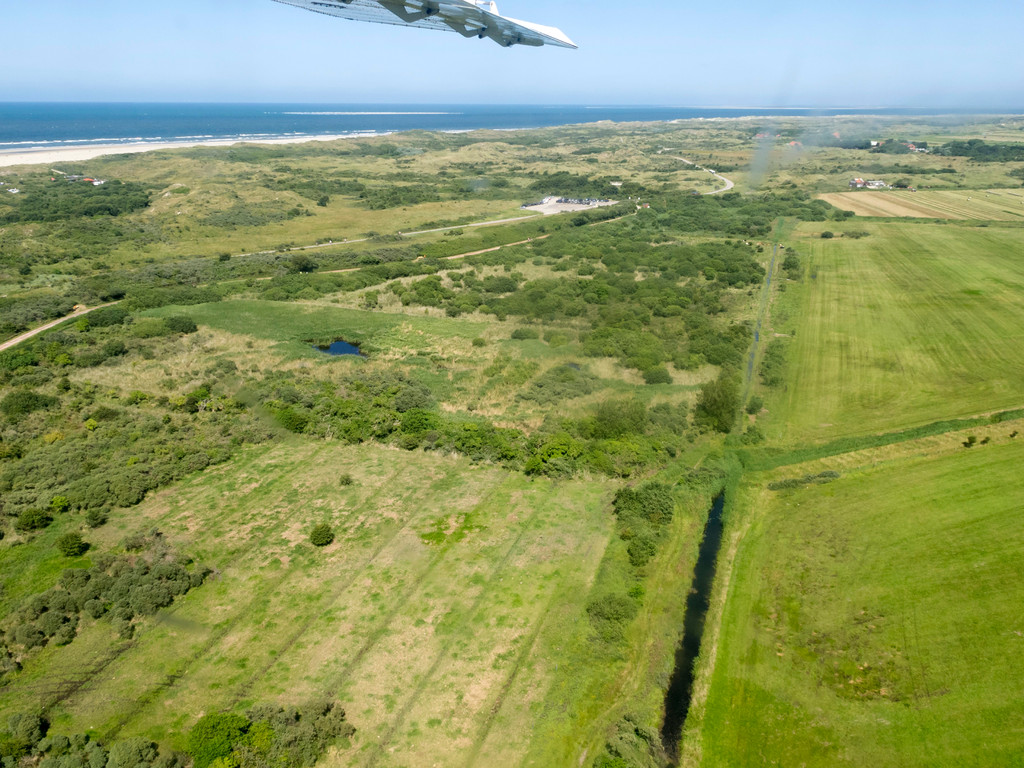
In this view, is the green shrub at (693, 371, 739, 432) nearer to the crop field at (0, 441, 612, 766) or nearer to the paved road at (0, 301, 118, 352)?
the crop field at (0, 441, 612, 766)

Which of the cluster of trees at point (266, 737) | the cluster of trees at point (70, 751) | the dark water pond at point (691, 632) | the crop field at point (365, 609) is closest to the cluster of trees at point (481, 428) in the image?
the crop field at point (365, 609)

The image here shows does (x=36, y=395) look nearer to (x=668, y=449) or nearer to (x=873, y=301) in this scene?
(x=668, y=449)

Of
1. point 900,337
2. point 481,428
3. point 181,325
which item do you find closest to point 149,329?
point 181,325

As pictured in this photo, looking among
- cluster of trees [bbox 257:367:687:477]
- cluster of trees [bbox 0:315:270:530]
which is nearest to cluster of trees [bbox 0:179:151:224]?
cluster of trees [bbox 0:315:270:530]

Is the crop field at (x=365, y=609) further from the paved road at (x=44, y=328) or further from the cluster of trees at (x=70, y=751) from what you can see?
the paved road at (x=44, y=328)

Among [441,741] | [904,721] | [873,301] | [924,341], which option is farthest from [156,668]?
[873,301]

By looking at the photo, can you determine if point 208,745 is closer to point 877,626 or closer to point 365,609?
point 365,609
